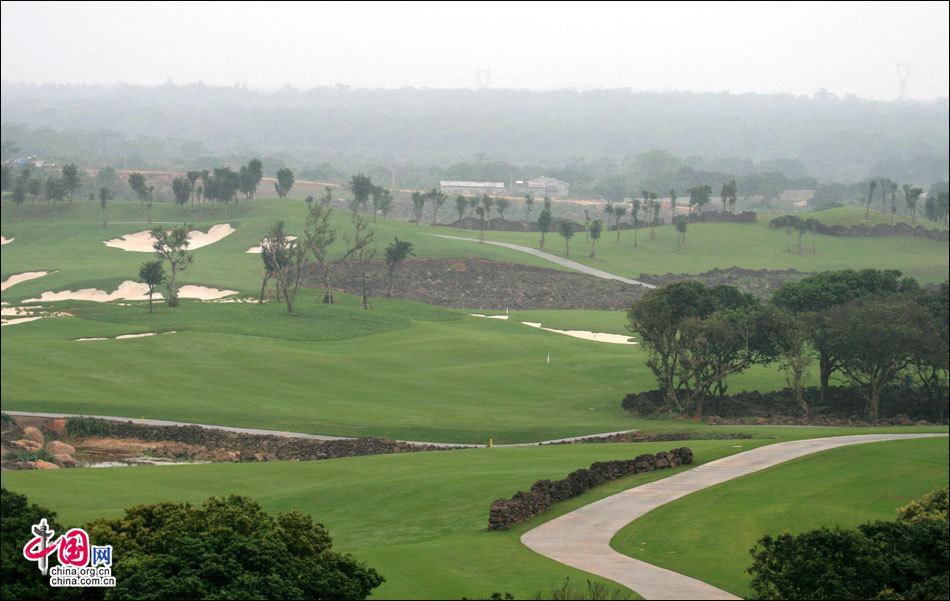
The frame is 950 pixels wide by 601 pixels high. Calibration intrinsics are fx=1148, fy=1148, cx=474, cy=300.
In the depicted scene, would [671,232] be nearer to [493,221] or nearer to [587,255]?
[587,255]

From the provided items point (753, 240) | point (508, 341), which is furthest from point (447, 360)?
point (753, 240)

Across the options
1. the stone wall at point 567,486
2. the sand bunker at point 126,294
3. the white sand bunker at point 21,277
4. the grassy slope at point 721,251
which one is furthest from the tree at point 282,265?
the stone wall at point 567,486

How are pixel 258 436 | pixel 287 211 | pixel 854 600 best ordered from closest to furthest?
pixel 854 600 → pixel 258 436 → pixel 287 211

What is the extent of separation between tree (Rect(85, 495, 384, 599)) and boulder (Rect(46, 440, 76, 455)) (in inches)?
1022

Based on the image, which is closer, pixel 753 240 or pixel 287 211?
pixel 753 240

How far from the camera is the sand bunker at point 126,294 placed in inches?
3519

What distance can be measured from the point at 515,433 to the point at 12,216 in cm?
8453

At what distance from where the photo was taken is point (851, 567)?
699 inches

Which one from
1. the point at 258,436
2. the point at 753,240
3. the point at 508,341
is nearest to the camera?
the point at 258,436

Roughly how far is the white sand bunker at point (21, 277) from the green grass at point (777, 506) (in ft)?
261

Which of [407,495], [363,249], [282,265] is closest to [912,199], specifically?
[282,265]

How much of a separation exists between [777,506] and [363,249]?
87225 mm

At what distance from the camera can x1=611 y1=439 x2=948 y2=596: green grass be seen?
21406 millimetres

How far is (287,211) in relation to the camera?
13012cm
